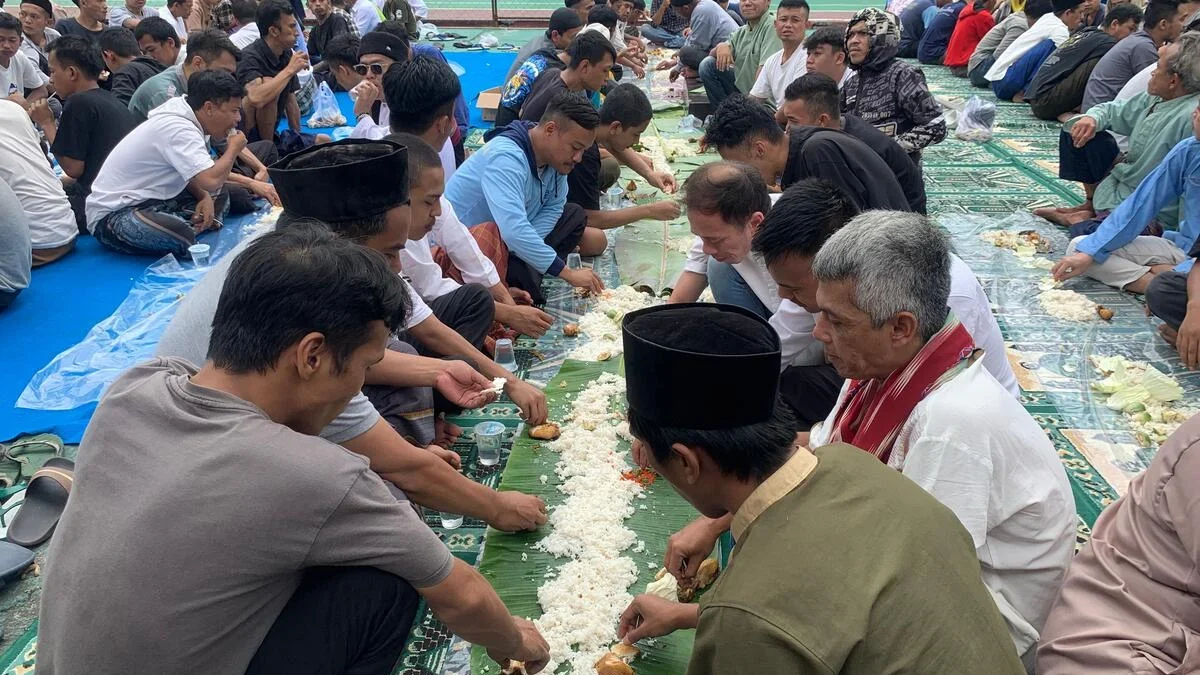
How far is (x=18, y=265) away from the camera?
15.6 feet

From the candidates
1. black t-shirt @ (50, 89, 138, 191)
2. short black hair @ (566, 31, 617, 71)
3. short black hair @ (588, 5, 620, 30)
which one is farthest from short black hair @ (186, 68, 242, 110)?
short black hair @ (588, 5, 620, 30)

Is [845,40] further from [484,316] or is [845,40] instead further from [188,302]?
[188,302]

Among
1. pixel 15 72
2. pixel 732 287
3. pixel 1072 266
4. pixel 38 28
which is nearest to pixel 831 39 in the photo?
pixel 1072 266

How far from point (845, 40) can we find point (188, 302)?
16.6 ft

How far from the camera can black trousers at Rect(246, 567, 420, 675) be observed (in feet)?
6.22

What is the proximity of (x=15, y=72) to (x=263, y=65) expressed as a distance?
2.00 metres

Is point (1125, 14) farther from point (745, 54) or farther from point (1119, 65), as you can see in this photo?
point (745, 54)

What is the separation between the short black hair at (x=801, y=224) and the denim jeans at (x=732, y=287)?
1.11 metres

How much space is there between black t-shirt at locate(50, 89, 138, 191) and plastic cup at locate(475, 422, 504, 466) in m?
4.19

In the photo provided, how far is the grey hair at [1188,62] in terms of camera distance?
Result: 498cm

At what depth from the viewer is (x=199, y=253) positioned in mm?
5438

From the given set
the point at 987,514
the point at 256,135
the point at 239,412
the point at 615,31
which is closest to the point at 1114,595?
the point at 987,514

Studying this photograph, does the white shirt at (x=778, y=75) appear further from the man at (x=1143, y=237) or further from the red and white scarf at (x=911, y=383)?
the red and white scarf at (x=911, y=383)

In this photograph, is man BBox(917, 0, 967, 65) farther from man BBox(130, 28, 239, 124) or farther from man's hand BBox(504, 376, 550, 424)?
man's hand BBox(504, 376, 550, 424)
